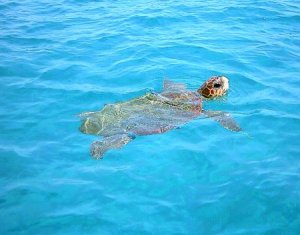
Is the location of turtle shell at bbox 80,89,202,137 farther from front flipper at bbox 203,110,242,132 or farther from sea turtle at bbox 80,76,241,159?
front flipper at bbox 203,110,242,132

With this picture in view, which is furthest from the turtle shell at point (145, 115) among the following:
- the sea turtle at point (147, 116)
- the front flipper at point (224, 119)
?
the front flipper at point (224, 119)

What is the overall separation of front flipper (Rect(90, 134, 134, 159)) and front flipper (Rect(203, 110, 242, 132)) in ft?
5.33

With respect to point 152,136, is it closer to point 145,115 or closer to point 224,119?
A: point 145,115

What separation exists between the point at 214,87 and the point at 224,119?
0.86 meters

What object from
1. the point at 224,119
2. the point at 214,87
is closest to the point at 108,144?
the point at 224,119

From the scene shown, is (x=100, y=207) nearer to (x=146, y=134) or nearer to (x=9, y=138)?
(x=146, y=134)

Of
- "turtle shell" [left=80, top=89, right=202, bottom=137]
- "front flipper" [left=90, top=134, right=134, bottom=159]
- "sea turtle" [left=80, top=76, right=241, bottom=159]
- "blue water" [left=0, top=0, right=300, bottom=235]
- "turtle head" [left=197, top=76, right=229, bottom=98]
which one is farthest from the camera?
"turtle head" [left=197, top=76, right=229, bottom=98]

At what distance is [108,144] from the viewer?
584 cm

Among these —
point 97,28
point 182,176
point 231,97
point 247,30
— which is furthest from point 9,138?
point 247,30

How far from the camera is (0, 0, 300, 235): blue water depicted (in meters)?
4.88

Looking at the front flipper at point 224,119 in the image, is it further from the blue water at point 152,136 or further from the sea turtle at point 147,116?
the blue water at point 152,136

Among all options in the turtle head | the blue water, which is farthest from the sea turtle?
the blue water

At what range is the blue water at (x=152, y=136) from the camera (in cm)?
488

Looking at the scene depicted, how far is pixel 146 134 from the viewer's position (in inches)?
242
